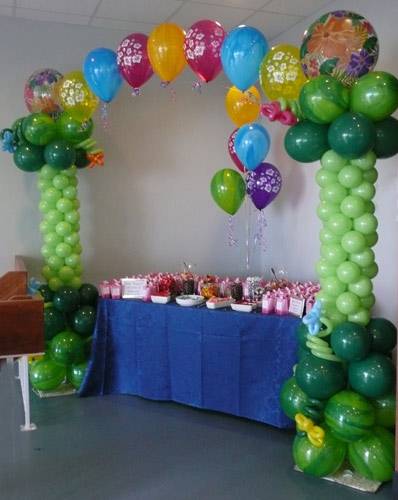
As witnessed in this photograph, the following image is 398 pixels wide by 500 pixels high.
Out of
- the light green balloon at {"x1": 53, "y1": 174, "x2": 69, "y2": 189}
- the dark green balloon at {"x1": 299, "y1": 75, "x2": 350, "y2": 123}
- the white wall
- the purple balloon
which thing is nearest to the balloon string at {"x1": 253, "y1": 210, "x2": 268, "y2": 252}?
the white wall

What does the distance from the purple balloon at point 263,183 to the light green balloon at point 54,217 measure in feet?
4.17

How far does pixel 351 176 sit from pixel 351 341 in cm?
74

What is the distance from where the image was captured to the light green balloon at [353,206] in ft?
8.69

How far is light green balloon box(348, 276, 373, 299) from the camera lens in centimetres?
270

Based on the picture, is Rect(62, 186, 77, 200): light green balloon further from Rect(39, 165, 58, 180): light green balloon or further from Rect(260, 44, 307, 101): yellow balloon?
Rect(260, 44, 307, 101): yellow balloon

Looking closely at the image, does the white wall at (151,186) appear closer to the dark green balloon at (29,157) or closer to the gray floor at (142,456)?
the dark green balloon at (29,157)

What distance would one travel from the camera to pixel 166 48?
3.26 meters

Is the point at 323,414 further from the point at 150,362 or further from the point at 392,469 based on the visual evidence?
the point at 150,362

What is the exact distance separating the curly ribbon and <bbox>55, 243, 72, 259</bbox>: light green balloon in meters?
1.94

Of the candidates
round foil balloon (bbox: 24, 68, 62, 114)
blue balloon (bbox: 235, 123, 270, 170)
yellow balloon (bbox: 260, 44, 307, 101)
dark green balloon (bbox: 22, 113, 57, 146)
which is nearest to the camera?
yellow balloon (bbox: 260, 44, 307, 101)

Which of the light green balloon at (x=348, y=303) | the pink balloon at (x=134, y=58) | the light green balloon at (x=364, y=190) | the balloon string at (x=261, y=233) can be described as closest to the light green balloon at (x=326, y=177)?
the light green balloon at (x=364, y=190)

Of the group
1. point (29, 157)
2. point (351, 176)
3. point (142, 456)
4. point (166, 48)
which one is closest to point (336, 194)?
point (351, 176)

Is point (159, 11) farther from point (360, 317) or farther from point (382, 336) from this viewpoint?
point (382, 336)

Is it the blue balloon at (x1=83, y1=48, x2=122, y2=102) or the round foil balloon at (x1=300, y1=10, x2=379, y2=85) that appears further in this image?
the blue balloon at (x1=83, y1=48, x2=122, y2=102)
